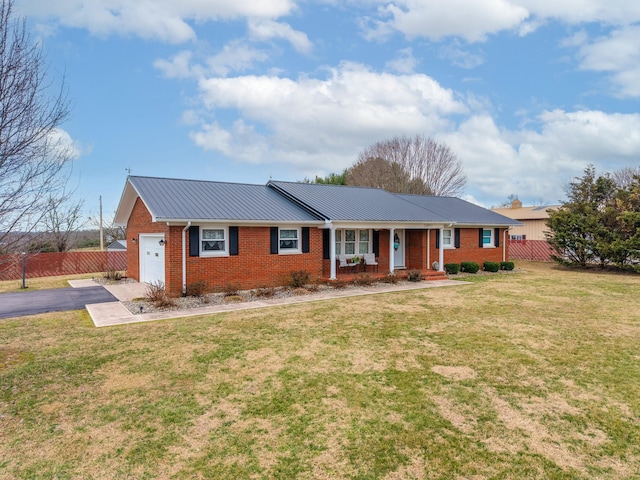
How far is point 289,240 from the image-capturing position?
14312 millimetres

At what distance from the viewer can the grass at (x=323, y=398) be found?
3.59 m

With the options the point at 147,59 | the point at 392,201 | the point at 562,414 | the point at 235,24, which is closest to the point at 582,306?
the point at 562,414

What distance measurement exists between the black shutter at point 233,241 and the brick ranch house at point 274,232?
0.03m

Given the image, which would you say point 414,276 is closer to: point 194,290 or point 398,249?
point 398,249

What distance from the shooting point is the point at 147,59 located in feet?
43.6

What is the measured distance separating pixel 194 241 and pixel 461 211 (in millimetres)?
15129

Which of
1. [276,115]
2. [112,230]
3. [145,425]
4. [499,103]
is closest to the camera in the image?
[145,425]

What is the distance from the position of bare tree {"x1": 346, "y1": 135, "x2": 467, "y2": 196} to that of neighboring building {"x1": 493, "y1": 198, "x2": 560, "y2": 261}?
22.7ft

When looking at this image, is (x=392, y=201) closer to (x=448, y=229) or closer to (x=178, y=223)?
(x=448, y=229)

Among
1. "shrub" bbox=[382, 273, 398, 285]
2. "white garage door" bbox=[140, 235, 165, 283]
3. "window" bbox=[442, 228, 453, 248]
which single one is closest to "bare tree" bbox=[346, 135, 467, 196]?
"window" bbox=[442, 228, 453, 248]

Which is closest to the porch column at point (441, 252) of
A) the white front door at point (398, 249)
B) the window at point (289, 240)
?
the white front door at point (398, 249)

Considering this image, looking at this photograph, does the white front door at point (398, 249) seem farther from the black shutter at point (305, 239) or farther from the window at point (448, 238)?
the black shutter at point (305, 239)

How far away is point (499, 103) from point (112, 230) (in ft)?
124

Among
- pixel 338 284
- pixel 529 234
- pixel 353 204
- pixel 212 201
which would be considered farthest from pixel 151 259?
pixel 529 234
